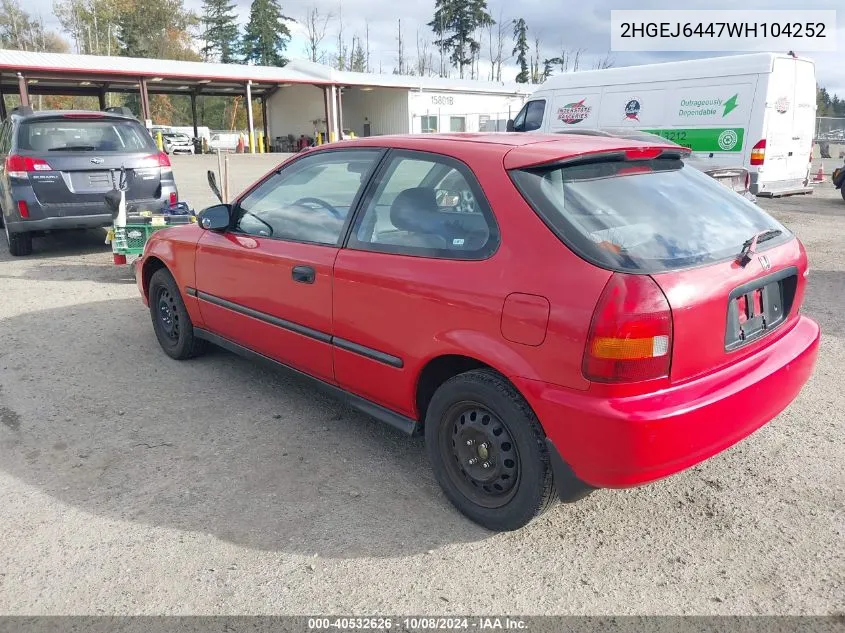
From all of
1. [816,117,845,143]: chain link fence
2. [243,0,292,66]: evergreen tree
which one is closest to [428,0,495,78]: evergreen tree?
[243,0,292,66]: evergreen tree

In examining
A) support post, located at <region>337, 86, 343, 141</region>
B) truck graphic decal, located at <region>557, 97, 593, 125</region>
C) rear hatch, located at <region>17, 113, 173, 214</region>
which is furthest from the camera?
support post, located at <region>337, 86, 343, 141</region>

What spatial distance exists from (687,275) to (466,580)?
1393 mm

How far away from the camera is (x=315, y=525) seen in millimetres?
2861

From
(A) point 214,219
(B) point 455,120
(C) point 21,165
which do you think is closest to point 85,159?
(C) point 21,165

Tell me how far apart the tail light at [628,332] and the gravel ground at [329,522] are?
826mm

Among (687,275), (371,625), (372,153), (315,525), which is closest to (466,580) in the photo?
(371,625)

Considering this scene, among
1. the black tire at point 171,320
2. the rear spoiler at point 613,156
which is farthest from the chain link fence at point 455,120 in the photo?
the rear spoiler at point 613,156

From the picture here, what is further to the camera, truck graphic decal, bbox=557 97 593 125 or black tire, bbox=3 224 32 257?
truck graphic decal, bbox=557 97 593 125

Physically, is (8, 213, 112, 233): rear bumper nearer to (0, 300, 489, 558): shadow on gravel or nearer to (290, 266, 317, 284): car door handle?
(0, 300, 489, 558): shadow on gravel

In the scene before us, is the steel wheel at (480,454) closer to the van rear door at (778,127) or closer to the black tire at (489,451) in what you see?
the black tire at (489,451)

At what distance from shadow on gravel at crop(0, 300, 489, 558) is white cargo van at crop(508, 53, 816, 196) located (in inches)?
411

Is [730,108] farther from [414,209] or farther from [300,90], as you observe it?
[300,90]

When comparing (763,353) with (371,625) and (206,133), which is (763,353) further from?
(206,133)

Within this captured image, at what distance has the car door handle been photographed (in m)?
3.36
